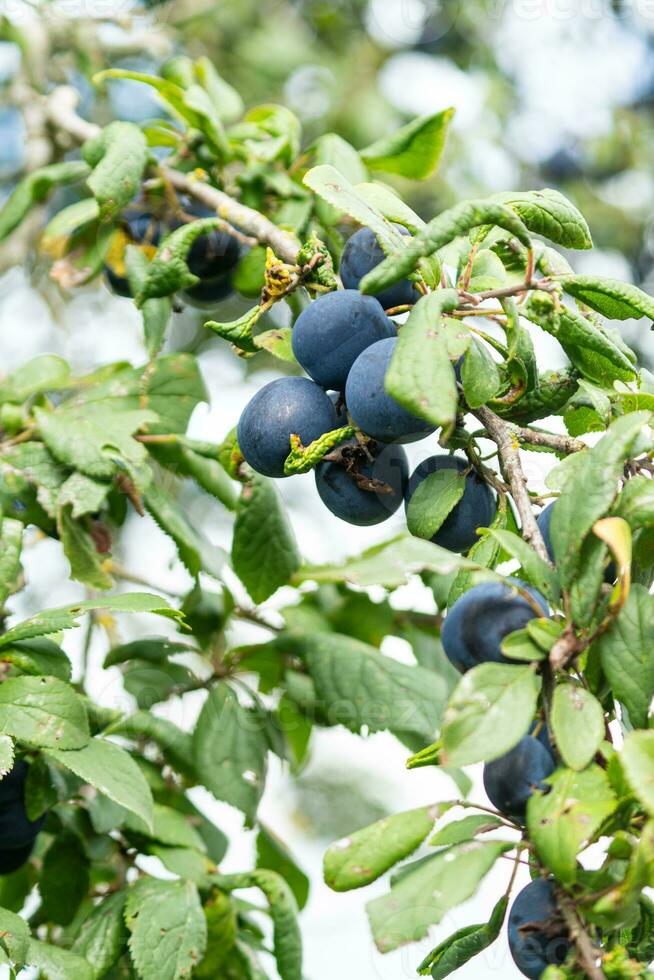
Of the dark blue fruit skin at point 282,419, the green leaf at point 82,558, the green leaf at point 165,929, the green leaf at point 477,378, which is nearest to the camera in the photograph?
the green leaf at point 477,378

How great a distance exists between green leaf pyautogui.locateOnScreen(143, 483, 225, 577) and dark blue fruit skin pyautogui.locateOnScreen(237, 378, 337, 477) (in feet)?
1.34

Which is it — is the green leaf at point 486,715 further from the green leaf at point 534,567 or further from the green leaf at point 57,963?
the green leaf at point 57,963

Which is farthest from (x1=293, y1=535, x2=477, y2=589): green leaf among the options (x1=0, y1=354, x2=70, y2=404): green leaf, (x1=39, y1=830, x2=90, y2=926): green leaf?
(x1=0, y1=354, x2=70, y2=404): green leaf

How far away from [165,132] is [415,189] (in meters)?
1.82

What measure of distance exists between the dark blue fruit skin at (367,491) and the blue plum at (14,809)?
466 millimetres

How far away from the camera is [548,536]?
36.7 inches

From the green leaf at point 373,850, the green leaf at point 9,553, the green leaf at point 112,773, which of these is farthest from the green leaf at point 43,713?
the green leaf at point 373,850

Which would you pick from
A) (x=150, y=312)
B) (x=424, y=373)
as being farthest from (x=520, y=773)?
(x=150, y=312)

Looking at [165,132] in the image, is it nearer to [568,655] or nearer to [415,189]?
[568,655]

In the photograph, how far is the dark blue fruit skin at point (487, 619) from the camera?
2.72 feet

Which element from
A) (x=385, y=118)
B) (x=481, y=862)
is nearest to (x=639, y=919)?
(x=481, y=862)

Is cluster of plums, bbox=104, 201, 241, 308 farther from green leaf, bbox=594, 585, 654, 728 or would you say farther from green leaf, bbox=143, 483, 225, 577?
green leaf, bbox=594, 585, 654, 728

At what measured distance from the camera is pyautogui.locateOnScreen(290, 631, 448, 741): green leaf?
1479 mm

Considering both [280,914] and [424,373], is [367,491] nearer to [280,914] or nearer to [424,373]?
[424,373]
